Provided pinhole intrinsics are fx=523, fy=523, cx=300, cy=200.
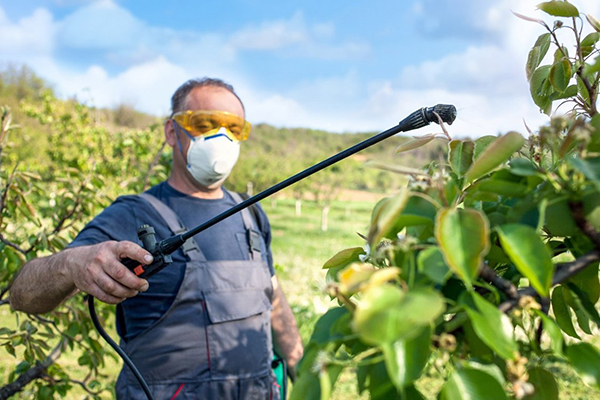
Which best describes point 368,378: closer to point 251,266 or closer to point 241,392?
point 241,392

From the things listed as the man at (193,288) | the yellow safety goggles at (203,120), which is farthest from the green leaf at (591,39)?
the yellow safety goggles at (203,120)

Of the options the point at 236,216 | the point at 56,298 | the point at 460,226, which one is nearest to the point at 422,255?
the point at 460,226

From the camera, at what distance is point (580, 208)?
610 millimetres

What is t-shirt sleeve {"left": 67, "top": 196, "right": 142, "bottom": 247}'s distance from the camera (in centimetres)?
206

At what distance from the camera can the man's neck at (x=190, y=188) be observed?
Result: 8.59ft

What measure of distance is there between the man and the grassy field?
2.09ft

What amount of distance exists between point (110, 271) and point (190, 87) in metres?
1.47

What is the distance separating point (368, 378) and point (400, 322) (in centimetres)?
17

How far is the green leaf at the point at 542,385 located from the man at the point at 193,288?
1406mm

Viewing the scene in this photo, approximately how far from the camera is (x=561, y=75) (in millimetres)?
993

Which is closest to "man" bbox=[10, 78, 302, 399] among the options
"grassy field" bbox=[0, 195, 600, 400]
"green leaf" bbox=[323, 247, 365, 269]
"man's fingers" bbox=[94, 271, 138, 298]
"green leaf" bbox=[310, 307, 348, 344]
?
"man's fingers" bbox=[94, 271, 138, 298]

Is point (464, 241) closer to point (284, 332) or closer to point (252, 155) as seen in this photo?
point (284, 332)

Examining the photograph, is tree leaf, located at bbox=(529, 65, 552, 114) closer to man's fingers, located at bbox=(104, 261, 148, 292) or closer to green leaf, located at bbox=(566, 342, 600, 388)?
green leaf, located at bbox=(566, 342, 600, 388)

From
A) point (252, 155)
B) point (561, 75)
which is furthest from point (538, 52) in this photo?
point (252, 155)
